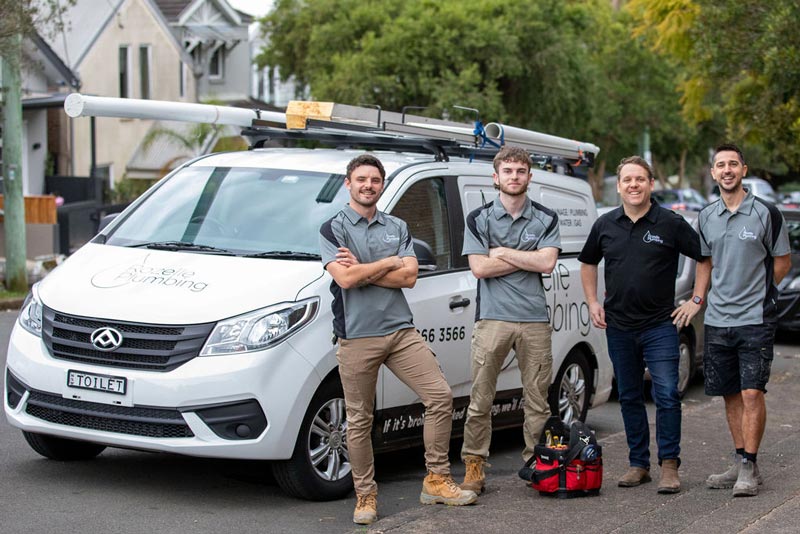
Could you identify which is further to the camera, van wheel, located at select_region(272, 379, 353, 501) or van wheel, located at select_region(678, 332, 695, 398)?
van wheel, located at select_region(678, 332, 695, 398)

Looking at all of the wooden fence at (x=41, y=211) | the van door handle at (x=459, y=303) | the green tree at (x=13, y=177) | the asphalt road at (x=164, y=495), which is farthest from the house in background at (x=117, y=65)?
the van door handle at (x=459, y=303)

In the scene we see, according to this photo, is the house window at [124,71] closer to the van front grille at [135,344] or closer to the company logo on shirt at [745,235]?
the van front grille at [135,344]

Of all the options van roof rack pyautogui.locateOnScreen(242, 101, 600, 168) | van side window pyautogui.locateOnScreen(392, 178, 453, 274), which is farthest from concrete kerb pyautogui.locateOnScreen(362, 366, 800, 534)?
van roof rack pyautogui.locateOnScreen(242, 101, 600, 168)

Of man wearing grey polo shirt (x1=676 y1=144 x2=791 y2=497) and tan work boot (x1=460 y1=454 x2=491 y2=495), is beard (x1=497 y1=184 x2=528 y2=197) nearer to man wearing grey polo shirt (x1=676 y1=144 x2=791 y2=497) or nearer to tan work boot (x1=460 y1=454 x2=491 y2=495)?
man wearing grey polo shirt (x1=676 y1=144 x2=791 y2=497)

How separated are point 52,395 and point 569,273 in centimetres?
365

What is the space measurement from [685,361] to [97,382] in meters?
6.28

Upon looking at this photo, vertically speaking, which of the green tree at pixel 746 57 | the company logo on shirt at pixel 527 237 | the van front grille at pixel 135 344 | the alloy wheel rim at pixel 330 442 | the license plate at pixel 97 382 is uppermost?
the green tree at pixel 746 57

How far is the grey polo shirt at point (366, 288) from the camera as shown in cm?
617

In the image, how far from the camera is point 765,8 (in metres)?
15.3

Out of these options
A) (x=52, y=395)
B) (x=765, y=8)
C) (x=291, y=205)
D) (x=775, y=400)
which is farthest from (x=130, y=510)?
(x=765, y=8)

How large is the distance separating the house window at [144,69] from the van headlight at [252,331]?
1157 inches

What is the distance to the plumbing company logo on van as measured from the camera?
255 inches

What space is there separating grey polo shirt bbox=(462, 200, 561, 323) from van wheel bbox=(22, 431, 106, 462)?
8.04 ft

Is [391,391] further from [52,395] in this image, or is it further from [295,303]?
[52,395]
